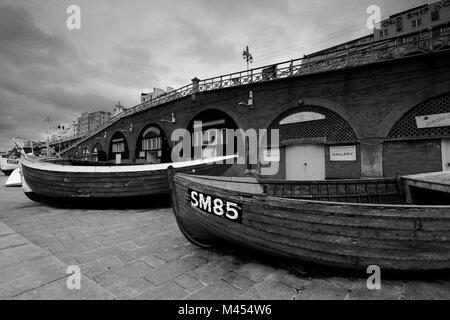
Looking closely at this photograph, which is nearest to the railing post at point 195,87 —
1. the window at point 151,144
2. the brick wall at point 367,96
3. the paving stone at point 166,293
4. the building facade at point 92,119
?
the brick wall at point 367,96

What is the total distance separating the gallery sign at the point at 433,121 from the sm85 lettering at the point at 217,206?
34.2ft

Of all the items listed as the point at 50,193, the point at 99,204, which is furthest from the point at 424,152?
the point at 50,193

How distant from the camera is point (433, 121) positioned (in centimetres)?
895

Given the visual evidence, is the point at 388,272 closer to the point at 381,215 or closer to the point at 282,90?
the point at 381,215

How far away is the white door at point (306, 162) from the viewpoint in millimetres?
11617

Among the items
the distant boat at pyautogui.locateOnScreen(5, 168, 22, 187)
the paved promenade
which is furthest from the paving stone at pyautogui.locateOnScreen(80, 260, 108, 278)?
the distant boat at pyautogui.locateOnScreen(5, 168, 22, 187)

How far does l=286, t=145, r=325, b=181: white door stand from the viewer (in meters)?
11.6

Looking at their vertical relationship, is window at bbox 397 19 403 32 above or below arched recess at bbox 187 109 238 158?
above

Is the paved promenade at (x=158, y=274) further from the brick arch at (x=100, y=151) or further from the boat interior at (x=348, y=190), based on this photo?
the brick arch at (x=100, y=151)

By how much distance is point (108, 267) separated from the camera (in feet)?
10.6

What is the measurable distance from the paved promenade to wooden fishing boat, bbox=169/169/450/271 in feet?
0.89

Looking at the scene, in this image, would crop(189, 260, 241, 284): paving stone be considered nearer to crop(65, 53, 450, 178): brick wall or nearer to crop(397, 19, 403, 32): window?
crop(65, 53, 450, 178): brick wall

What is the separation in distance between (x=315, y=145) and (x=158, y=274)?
1081cm
